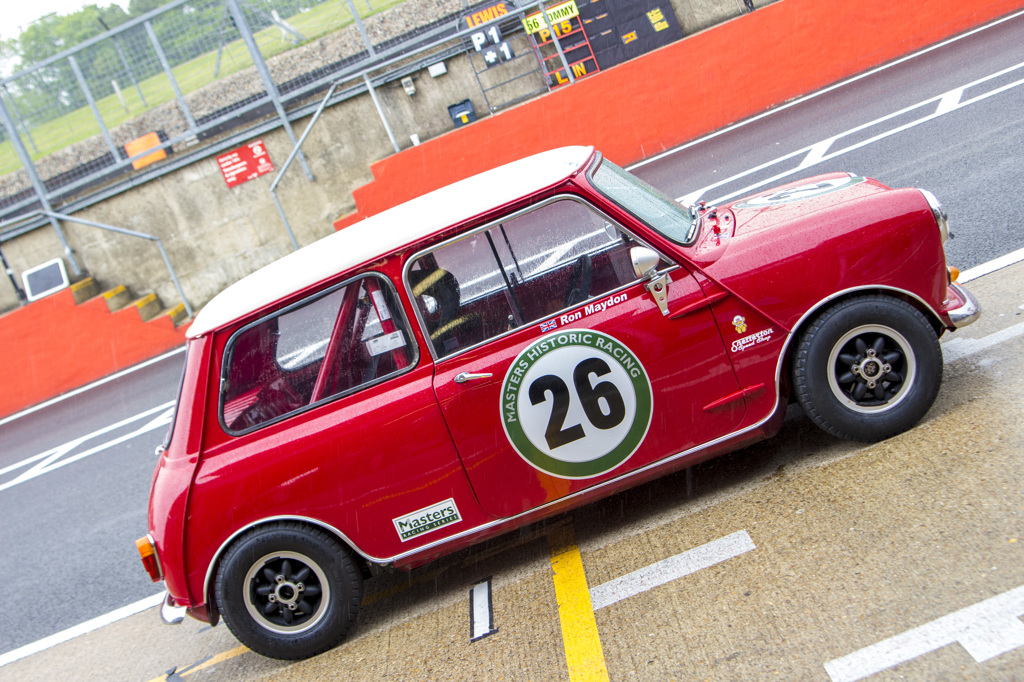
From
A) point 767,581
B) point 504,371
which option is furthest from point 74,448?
point 767,581

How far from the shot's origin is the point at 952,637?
2801 millimetres

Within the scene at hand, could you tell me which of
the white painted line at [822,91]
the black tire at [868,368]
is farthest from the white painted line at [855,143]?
the black tire at [868,368]

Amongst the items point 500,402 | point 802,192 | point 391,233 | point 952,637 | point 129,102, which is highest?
point 129,102

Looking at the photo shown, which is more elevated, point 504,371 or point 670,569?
point 504,371

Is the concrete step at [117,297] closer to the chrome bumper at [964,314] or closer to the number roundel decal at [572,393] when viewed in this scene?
the number roundel decal at [572,393]

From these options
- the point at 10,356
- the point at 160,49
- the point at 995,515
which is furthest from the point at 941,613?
the point at 160,49

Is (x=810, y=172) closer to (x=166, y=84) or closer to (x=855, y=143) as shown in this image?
(x=855, y=143)

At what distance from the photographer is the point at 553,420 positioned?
3.85m

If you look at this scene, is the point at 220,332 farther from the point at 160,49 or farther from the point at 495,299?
the point at 160,49

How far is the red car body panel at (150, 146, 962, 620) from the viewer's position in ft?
12.6

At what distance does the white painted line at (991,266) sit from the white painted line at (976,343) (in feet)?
2.87

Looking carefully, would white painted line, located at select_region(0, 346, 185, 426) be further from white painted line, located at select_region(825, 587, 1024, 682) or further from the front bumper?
white painted line, located at select_region(825, 587, 1024, 682)

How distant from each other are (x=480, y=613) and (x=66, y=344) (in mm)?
10895

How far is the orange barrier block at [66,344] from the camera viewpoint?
1256 cm
